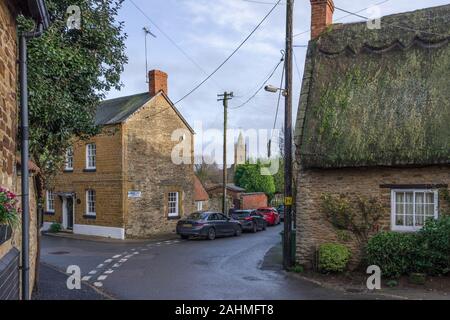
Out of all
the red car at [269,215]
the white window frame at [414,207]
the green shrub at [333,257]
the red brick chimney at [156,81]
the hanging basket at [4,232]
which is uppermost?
the red brick chimney at [156,81]

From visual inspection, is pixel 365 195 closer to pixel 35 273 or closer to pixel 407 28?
pixel 407 28

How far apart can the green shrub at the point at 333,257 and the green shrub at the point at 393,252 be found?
77 cm

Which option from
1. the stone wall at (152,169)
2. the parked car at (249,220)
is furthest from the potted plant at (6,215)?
the parked car at (249,220)

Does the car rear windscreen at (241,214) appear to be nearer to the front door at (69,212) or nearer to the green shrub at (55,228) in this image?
the front door at (69,212)

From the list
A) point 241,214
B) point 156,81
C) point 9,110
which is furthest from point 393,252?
point 156,81

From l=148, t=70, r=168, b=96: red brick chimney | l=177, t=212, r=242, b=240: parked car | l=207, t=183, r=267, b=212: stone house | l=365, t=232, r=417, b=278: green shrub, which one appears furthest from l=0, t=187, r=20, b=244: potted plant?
Result: l=207, t=183, r=267, b=212: stone house

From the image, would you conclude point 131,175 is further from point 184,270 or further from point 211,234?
point 184,270

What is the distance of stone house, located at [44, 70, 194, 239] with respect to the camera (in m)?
26.5

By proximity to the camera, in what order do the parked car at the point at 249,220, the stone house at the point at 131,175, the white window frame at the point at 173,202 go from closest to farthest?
1. the stone house at the point at 131,175
2. the white window frame at the point at 173,202
3. the parked car at the point at 249,220

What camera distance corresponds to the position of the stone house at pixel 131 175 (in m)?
26.5

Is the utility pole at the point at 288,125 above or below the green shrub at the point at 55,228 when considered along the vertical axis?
above

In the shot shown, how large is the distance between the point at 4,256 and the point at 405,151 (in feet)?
35.1

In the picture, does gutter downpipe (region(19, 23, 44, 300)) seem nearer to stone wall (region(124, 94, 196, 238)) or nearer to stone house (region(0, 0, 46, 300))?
stone house (region(0, 0, 46, 300))

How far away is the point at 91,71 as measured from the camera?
11859 mm
